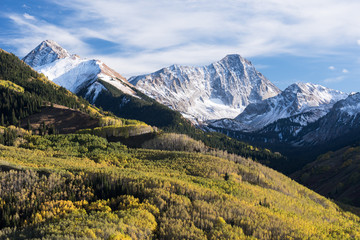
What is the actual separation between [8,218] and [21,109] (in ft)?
447

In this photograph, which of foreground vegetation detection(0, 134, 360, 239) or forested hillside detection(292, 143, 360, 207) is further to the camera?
forested hillside detection(292, 143, 360, 207)

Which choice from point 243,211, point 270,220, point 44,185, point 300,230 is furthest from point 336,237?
point 44,185

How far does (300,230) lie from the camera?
41562mm

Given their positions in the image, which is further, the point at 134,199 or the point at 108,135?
the point at 108,135

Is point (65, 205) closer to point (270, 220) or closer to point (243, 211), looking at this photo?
point (243, 211)

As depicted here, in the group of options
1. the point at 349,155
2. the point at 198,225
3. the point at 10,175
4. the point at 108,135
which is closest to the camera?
the point at 198,225

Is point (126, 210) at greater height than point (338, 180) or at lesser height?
greater

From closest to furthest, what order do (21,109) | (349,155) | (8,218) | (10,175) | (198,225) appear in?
(8,218), (198,225), (10,175), (21,109), (349,155)

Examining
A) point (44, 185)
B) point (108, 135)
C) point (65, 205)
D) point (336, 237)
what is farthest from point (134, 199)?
point (108, 135)

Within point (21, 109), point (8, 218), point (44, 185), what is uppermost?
point (21, 109)

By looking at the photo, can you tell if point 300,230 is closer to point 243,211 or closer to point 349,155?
point 243,211

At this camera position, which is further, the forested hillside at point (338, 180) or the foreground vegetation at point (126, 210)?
the forested hillside at point (338, 180)

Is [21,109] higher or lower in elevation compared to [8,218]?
higher

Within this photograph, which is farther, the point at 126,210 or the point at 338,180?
the point at 338,180
